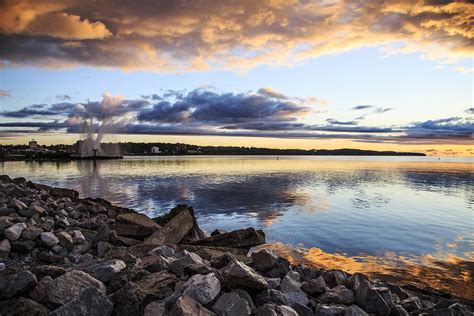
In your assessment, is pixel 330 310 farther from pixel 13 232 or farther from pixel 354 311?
pixel 13 232

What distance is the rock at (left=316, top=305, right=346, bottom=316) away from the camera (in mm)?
5239

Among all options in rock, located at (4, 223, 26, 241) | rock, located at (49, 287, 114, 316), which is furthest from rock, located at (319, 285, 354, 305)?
rock, located at (4, 223, 26, 241)

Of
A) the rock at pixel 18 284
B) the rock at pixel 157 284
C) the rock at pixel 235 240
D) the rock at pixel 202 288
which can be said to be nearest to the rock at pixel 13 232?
the rock at pixel 18 284

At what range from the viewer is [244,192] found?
38.5m

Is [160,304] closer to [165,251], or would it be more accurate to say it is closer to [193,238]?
[165,251]

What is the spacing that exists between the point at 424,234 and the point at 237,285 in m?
17.9

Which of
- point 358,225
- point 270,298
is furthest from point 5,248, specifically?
point 358,225

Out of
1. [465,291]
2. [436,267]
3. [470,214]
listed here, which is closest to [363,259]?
[436,267]

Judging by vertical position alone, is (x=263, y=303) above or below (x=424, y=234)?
above

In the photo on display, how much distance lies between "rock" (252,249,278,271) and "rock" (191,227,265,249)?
16.5 feet

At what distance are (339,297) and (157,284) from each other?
293cm

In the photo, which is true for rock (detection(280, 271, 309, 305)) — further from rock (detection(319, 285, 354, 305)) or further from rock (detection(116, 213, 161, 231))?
rock (detection(116, 213, 161, 231))

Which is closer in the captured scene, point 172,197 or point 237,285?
point 237,285

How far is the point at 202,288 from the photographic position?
195 inches
